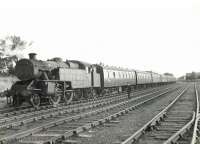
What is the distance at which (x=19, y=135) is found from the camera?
332 inches

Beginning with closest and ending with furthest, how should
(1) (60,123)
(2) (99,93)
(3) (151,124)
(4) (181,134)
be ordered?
(4) (181,134) → (3) (151,124) → (1) (60,123) → (2) (99,93)

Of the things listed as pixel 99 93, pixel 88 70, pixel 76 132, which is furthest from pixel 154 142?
pixel 99 93

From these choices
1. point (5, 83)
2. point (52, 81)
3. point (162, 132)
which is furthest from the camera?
point (5, 83)

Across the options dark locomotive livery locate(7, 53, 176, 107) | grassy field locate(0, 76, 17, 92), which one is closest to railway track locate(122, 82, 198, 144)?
dark locomotive livery locate(7, 53, 176, 107)

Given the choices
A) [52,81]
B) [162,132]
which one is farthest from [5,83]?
[162,132]

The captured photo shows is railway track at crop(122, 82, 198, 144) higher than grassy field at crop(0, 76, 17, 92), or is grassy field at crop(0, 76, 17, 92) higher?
grassy field at crop(0, 76, 17, 92)

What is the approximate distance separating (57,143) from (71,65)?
48.2 ft

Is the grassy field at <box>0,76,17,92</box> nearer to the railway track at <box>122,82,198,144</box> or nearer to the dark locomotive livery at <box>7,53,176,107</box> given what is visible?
the dark locomotive livery at <box>7,53,176,107</box>

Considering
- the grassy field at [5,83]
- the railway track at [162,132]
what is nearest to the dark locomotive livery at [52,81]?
the railway track at [162,132]

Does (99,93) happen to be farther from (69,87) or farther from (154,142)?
(154,142)

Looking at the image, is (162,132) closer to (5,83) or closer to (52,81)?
(52,81)

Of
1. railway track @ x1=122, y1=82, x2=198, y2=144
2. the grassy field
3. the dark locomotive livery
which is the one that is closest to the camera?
railway track @ x1=122, y1=82, x2=198, y2=144

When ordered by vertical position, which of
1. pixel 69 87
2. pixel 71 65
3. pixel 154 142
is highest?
pixel 71 65

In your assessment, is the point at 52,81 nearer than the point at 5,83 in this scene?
Yes
